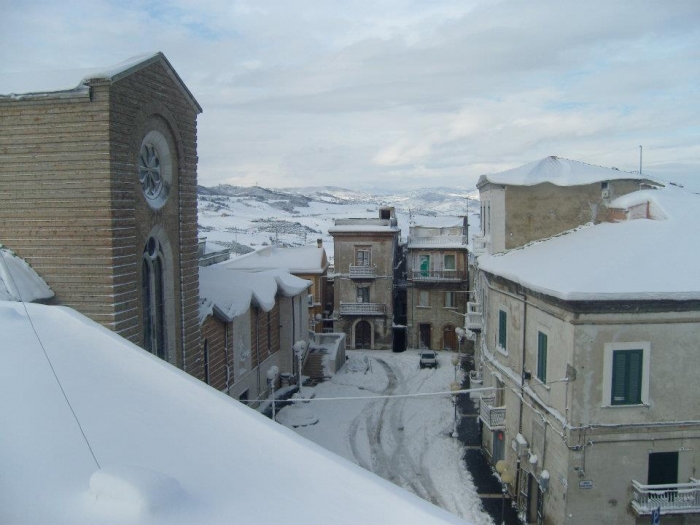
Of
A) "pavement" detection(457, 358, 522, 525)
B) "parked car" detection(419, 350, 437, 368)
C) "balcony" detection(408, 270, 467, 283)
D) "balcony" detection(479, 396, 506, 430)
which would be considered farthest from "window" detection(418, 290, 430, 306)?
"balcony" detection(479, 396, 506, 430)

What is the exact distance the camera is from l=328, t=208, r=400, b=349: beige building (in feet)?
143

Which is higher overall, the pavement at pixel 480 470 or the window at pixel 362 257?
the window at pixel 362 257

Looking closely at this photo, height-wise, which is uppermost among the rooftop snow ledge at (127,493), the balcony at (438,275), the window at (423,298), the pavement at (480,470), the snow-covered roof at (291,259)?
the rooftop snow ledge at (127,493)

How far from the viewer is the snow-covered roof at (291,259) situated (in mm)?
43809

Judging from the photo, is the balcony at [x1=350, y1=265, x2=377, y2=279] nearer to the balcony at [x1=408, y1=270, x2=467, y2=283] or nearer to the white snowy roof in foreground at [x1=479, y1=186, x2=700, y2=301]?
the balcony at [x1=408, y1=270, x2=467, y2=283]

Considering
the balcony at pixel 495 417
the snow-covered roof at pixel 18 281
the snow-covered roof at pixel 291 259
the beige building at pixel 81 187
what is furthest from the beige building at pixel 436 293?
the snow-covered roof at pixel 18 281

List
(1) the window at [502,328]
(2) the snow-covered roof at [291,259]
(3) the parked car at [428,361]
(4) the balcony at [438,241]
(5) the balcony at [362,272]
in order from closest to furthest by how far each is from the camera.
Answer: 1. (1) the window at [502,328]
2. (3) the parked car at [428,361]
3. (5) the balcony at [362,272]
4. (2) the snow-covered roof at [291,259]
5. (4) the balcony at [438,241]

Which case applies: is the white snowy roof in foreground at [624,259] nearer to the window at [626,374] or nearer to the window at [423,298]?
the window at [626,374]

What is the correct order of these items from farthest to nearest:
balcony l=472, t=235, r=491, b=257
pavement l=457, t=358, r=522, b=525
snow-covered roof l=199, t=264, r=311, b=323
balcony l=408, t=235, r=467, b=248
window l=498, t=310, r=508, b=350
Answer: balcony l=408, t=235, r=467, b=248 < balcony l=472, t=235, r=491, b=257 < snow-covered roof l=199, t=264, r=311, b=323 < window l=498, t=310, r=508, b=350 < pavement l=457, t=358, r=522, b=525

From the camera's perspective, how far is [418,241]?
4594 centimetres

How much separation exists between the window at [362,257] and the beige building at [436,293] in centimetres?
320

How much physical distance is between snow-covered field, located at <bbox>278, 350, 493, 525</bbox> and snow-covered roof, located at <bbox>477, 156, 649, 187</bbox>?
906 centimetres

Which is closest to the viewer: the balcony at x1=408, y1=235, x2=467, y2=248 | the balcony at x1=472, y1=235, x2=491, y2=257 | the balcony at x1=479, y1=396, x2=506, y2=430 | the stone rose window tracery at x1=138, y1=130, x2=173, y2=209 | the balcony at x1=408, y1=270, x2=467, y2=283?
the stone rose window tracery at x1=138, y1=130, x2=173, y2=209

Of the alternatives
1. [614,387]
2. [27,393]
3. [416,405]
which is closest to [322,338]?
[416,405]
